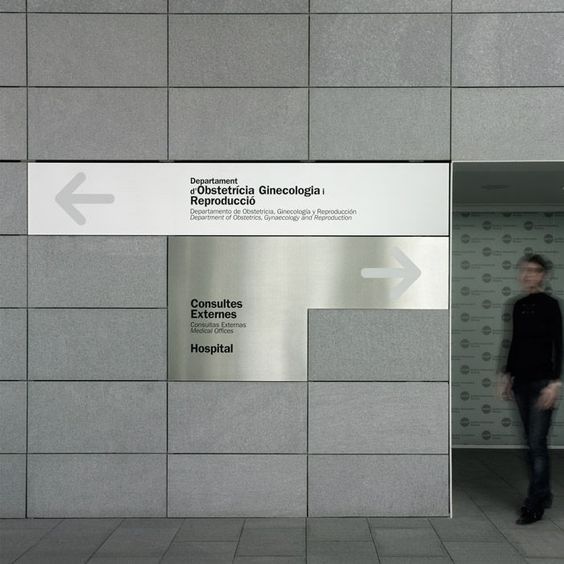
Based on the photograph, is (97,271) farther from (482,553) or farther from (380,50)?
(482,553)

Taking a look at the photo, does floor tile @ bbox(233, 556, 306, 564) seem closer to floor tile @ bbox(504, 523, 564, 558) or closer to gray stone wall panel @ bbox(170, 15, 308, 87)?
floor tile @ bbox(504, 523, 564, 558)

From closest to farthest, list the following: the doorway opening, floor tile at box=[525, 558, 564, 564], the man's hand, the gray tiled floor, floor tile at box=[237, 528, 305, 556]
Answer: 1. floor tile at box=[525, 558, 564, 564]
2. the gray tiled floor
3. floor tile at box=[237, 528, 305, 556]
4. the man's hand
5. the doorway opening

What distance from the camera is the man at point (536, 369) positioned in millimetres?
5113

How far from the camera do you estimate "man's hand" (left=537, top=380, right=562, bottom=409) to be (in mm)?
5055

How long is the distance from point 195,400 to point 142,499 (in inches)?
36.0

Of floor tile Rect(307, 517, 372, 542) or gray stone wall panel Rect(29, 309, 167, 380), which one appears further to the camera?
gray stone wall panel Rect(29, 309, 167, 380)

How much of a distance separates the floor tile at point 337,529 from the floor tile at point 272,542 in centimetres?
11

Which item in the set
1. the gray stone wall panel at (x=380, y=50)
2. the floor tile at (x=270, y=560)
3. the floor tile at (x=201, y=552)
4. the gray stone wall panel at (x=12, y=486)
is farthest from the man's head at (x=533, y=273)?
the gray stone wall panel at (x=12, y=486)

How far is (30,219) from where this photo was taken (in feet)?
17.8

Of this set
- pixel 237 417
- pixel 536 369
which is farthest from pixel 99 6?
pixel 536 369

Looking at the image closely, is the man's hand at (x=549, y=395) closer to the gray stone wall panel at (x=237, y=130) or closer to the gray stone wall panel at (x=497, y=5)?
the gray stone wall panel at (x=237, y=130)

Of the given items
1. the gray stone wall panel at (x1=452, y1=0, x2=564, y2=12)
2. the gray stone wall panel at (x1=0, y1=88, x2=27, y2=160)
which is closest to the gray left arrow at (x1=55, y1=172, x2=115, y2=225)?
the gray stone wall panel at (x1=0, y1=88, x2=27, y2=160)

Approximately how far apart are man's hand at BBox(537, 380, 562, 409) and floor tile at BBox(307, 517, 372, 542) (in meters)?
1.65

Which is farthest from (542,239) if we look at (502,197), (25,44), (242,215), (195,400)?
(25,44)
